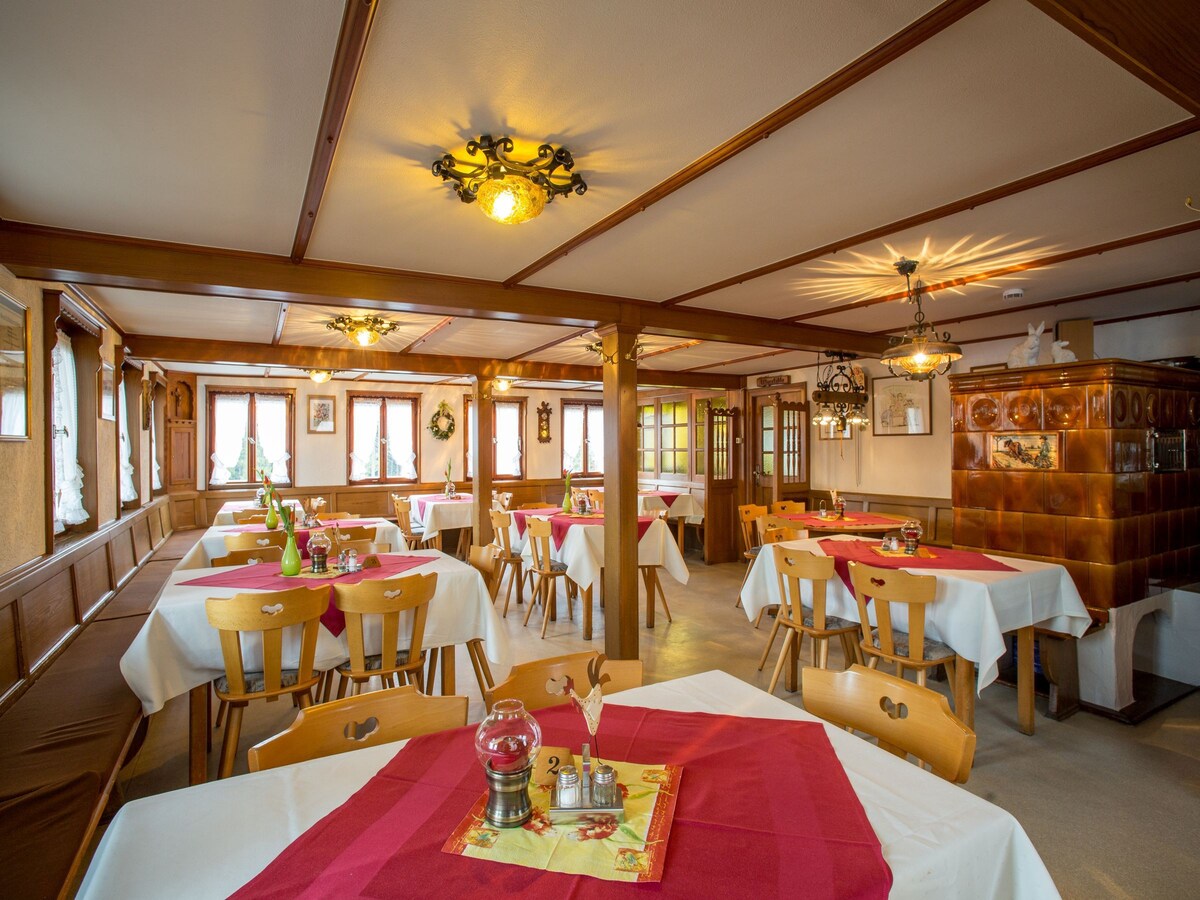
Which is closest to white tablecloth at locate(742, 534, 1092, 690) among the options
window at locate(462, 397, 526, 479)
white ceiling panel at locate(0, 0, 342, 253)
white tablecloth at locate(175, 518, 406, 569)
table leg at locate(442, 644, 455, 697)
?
table leg at locate(442, 644, 455, 697)

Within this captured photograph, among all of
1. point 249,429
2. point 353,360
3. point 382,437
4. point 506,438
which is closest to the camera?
point 353,360

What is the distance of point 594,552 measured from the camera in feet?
16.5

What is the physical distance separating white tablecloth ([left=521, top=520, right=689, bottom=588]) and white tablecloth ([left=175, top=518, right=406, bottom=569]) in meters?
1.19

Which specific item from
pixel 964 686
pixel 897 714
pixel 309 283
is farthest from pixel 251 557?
pixel 964 686

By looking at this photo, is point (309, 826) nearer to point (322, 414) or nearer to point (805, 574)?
point (805, 574)

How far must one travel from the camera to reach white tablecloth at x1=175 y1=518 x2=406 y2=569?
457cm

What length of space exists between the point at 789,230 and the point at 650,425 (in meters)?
6.48

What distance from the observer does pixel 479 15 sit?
4.66ft

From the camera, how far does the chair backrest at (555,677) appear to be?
67.2 inches

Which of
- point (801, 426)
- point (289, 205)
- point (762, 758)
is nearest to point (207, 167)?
point (289, 205)

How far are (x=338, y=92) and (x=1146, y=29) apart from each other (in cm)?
181

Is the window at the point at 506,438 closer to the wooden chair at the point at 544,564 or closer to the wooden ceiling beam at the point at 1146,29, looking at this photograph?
the wooden chair at the point at 544,564

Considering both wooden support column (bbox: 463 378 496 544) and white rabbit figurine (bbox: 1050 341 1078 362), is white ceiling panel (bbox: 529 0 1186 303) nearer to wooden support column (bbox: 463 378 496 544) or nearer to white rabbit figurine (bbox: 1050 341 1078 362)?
white rabbit figurine (bbox: 1050 341 1078 362)

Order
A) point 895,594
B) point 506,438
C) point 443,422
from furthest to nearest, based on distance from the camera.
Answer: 1. point 506,438
2. point 443,422
3. point 895,594
